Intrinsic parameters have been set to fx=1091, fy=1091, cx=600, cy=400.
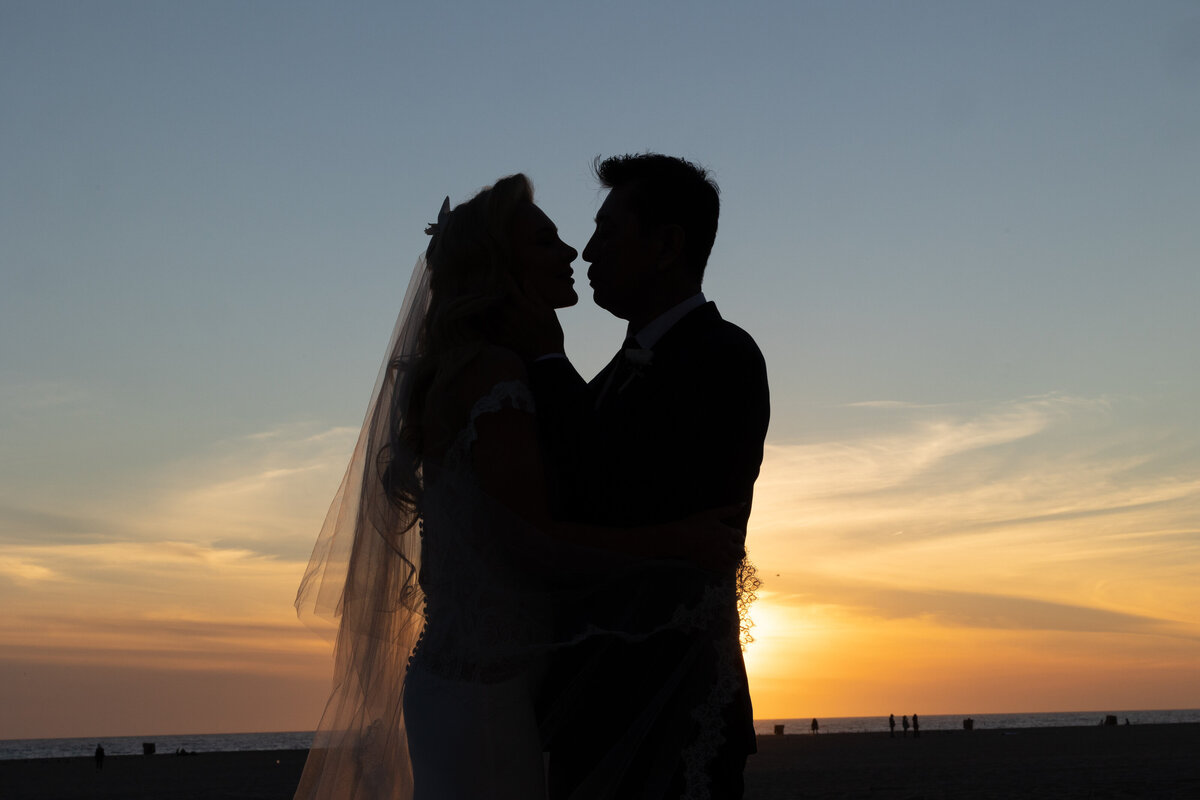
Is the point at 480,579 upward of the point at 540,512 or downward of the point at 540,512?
downward

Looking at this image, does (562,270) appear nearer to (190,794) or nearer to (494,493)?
(494,493)

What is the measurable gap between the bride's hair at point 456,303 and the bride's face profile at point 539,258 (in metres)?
0.05

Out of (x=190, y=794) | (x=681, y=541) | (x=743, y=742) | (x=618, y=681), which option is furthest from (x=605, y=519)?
(x=190, y=794)

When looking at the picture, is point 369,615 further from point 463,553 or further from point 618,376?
point 618,376

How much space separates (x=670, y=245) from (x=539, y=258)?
2.23 feet

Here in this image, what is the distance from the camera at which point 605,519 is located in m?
4.09

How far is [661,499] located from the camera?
405 cm

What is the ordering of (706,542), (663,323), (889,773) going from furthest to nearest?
(889,773) → (663,323) → (706,542)

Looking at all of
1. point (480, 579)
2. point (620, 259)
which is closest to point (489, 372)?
point (480, 579)

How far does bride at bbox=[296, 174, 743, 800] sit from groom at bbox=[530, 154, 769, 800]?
3.2 inches

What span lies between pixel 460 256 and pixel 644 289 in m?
0.89

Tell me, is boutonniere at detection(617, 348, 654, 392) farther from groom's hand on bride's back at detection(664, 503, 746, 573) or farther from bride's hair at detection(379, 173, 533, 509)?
groom's hand on bride's back at detection(664, 503, 746, 573)

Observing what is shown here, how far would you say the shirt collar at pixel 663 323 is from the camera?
4.59 meters

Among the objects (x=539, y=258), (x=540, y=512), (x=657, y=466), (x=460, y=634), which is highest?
(x=539, y=258)
